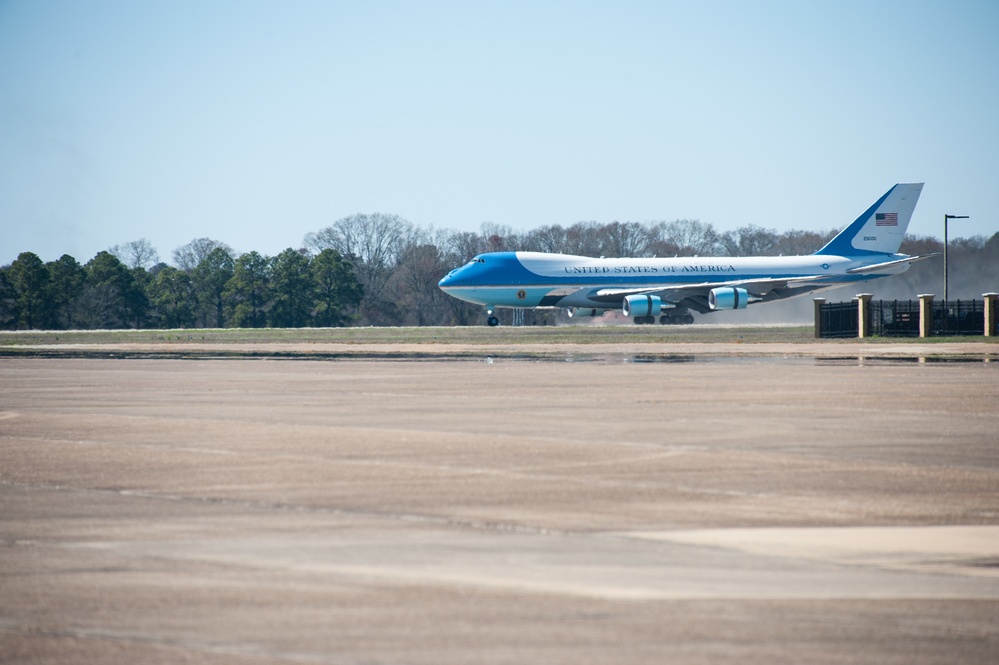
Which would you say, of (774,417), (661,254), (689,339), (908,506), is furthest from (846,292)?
(908,506)

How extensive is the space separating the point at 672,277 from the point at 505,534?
64.6m

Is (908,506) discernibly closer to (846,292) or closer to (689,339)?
(689,339)

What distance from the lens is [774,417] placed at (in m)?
17.4

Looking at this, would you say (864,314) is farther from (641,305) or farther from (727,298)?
(641,305)

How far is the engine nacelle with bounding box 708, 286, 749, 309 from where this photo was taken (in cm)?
7031

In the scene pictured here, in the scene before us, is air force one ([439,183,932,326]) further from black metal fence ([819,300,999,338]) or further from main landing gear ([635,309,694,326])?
black metal fence ([819,300,999,338])

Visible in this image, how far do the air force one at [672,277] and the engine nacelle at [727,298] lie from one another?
0.05 metres

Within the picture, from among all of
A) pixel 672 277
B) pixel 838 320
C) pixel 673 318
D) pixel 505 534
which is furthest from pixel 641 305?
pixel 505 534

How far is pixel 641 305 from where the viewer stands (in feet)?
227

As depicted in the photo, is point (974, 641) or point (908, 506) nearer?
point (974, 641)

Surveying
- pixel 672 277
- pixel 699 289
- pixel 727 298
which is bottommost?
pixel 727 298

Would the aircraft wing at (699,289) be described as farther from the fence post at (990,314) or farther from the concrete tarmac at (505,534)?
the concrete tarmac at (505,534)

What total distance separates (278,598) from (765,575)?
2843mm

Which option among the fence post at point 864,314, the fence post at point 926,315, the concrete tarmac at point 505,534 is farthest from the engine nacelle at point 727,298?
the concrete tarmac at point 505,534
